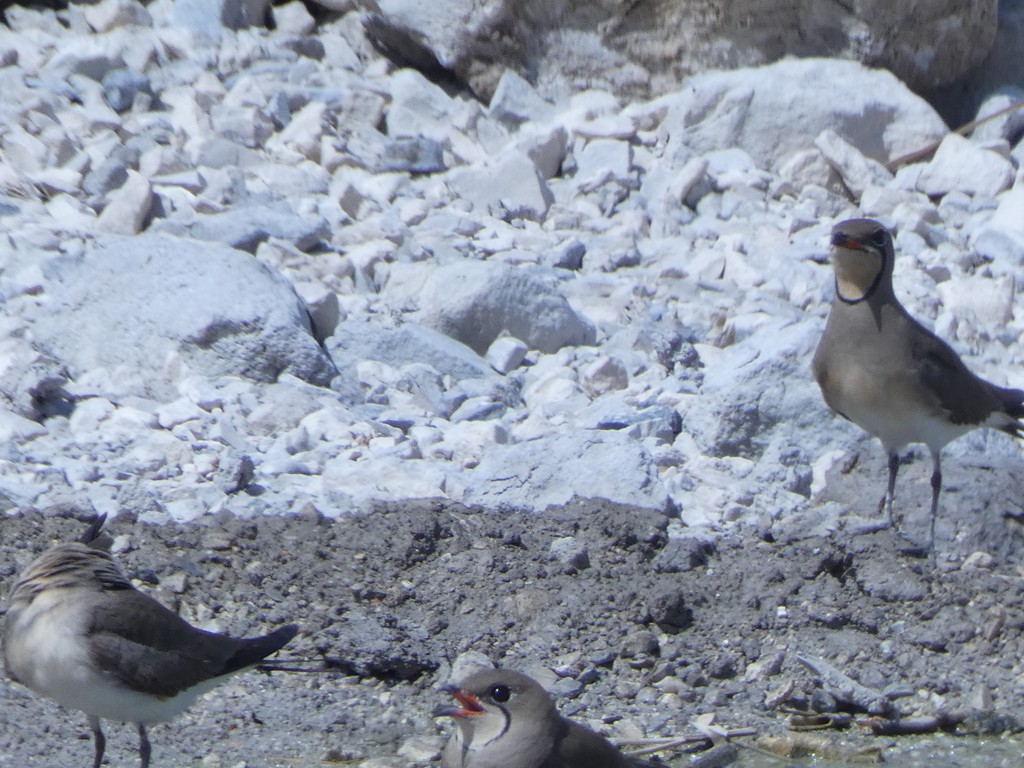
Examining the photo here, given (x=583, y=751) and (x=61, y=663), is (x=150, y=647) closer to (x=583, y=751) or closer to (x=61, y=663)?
(x=61, y=663)

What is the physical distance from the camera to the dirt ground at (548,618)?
18.5 ft

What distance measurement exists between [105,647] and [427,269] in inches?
159

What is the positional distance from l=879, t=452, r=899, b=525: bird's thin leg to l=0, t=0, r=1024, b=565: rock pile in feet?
0.90

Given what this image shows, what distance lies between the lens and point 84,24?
35.4 ft

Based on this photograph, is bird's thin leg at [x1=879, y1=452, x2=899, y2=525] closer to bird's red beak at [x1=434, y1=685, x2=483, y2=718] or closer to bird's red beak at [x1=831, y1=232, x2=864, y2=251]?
bird's red beak at [x1=831, y1=232, x2=864, y2=251]

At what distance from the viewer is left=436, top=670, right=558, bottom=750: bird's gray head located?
169 inches

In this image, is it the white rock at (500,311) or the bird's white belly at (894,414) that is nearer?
the bird's white belly at (894,414)

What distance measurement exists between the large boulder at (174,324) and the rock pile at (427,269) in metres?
0.02

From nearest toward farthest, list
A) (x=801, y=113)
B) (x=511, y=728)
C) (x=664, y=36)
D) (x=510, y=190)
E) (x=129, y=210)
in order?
(x=511, y=728) < (x=129, y=210) < (x=510, y=190) < (x=801, y=113) < (x=664, y=36)

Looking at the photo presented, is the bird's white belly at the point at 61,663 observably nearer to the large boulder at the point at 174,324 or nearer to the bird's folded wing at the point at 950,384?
the large boulder at the point at 174,324

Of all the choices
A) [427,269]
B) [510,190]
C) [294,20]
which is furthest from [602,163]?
[294,20]

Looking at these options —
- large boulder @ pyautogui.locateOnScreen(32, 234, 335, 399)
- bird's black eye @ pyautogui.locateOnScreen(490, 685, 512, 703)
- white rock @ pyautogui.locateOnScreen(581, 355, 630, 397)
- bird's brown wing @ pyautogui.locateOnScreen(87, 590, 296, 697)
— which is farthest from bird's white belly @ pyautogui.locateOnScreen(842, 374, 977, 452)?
bird's black eye @ pyautogui.locateOnScreen(490, 685, 512, 703)

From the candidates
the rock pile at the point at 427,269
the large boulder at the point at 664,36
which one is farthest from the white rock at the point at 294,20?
the large boulder at the point at 664,36

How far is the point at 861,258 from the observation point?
691 centimetres
